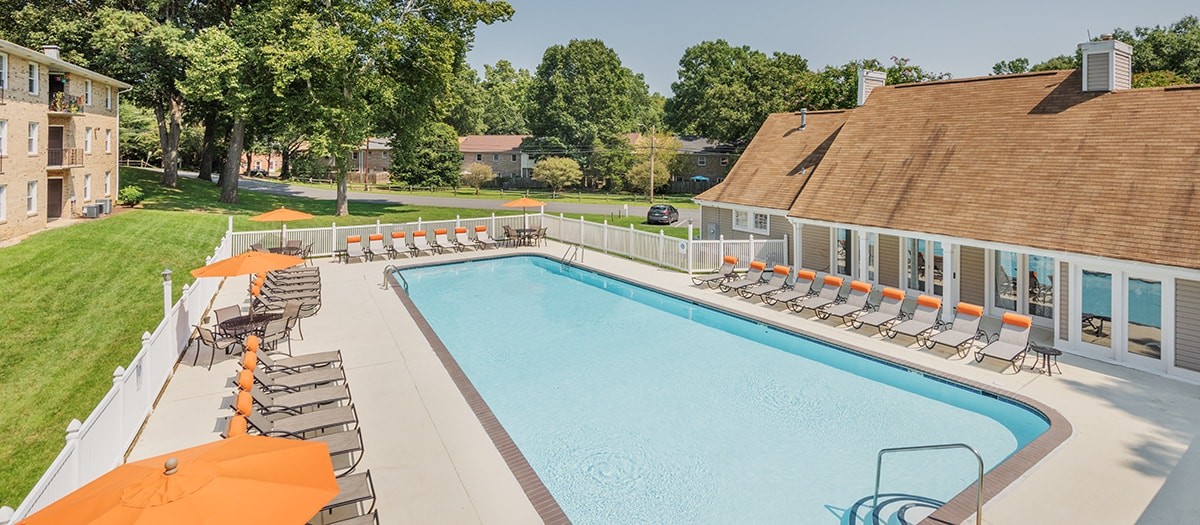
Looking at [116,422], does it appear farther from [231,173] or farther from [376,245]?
[231,173]

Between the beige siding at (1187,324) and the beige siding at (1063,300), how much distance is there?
1.75m

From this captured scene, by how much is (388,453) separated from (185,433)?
320cm

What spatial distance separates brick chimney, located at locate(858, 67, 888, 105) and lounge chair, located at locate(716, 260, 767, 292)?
7.64 metres

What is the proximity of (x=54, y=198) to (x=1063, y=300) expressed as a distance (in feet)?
Result: 124

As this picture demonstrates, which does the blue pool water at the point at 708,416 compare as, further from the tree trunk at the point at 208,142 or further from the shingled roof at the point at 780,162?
the tree trunk at the point at 208,142

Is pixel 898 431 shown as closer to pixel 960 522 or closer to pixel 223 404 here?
pixel 960 522

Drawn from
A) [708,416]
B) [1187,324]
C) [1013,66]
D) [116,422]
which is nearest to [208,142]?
[116,422]

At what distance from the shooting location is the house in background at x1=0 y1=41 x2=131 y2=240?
2259 centimetres

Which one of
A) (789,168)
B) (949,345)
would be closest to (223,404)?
(949,345)

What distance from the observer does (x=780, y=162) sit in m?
23.2

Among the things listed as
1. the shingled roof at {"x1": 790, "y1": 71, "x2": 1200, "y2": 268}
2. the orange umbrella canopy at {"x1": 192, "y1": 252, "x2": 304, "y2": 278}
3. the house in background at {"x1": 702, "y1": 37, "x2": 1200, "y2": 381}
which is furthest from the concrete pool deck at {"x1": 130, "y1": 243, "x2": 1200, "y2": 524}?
the shingled roof at {"x1": 790, "y1": 71, "x2": 1200, "y2": 268}

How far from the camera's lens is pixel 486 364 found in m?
13.4

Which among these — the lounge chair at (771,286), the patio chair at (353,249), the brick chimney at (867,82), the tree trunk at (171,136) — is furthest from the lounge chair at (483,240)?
the tree trunk at (171,136)

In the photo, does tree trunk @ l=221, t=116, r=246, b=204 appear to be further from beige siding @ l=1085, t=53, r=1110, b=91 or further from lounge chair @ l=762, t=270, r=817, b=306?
beige siding @ l=1085, t=53, r=1110, b=91
